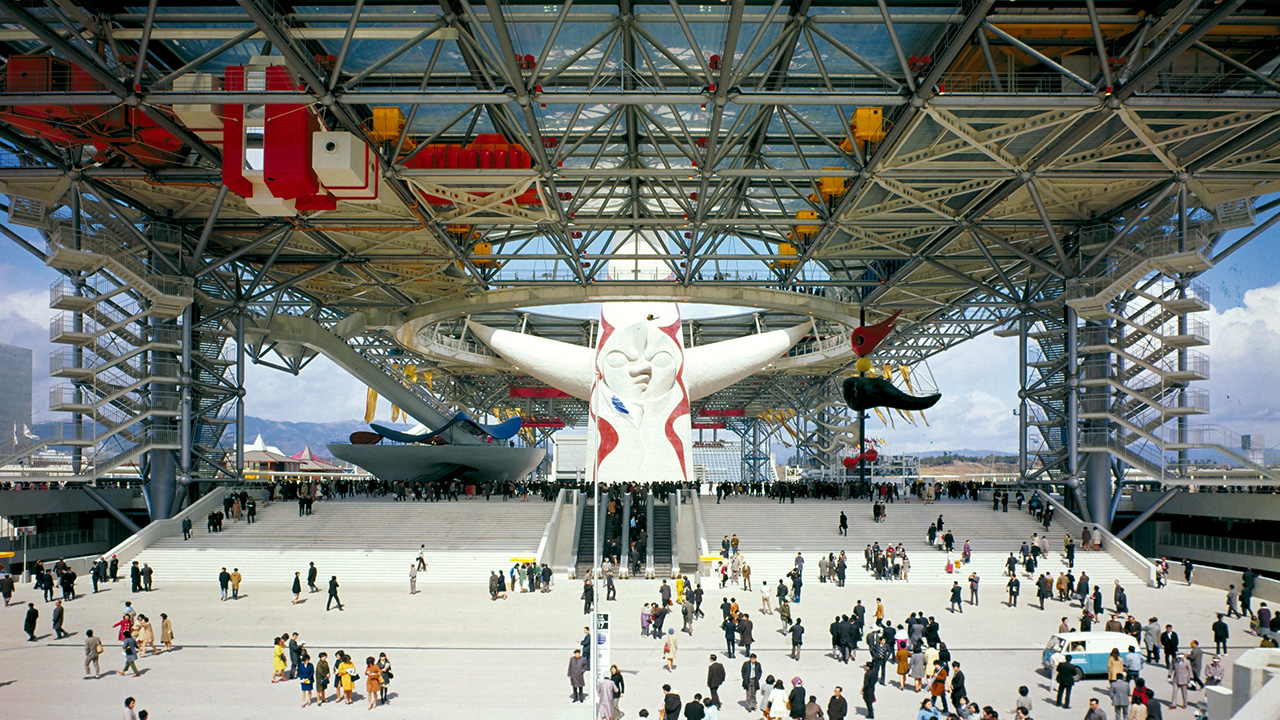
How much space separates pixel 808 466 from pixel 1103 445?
48052 mm

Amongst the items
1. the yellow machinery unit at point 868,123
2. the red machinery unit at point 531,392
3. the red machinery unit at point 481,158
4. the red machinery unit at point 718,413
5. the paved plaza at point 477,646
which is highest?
the yellow machinery unit at point 868,123

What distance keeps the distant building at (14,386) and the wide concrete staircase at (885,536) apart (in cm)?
8532

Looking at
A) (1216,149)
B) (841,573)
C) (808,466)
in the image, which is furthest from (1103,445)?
(808,466)

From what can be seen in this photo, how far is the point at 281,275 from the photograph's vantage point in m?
43.0

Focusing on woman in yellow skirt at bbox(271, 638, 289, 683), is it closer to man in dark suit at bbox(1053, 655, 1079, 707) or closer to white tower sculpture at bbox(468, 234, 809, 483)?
man in dark suit at bbox(1053, 655, 1079, 707)

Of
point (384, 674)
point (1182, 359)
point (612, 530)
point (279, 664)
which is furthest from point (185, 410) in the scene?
point (1182, 359)

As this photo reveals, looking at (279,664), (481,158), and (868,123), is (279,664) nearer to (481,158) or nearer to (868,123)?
(481,158)

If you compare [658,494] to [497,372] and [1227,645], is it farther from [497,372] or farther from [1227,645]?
[497,372]

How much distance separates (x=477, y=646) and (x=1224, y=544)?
3035cm

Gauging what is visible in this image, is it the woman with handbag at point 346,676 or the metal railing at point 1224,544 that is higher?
the woman with handbag at point 346,676

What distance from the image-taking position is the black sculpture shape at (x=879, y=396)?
102ft

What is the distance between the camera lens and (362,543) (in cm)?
3238

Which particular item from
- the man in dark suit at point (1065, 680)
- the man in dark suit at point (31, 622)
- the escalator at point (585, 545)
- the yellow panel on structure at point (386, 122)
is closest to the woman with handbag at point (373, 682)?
the man in dark suit at point (31, 622)

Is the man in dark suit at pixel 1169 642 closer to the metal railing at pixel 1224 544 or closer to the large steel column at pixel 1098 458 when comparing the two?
the large steel column at pixel 1098 458
